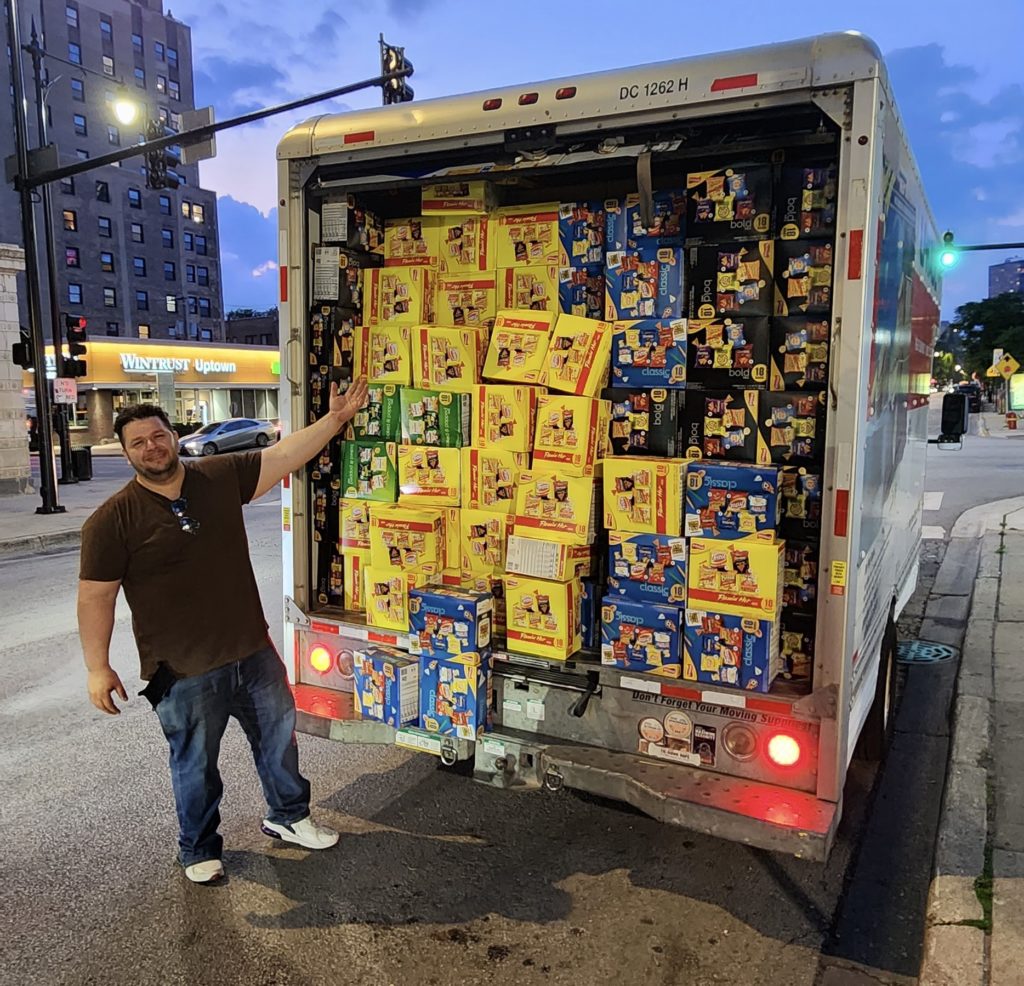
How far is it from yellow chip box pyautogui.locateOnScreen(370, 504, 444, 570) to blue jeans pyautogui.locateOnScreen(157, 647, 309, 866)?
2.12 feet

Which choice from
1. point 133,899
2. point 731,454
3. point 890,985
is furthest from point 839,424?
point 133,899

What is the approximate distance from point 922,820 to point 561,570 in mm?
2232

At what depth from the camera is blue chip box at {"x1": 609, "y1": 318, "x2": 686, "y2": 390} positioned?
366 cm

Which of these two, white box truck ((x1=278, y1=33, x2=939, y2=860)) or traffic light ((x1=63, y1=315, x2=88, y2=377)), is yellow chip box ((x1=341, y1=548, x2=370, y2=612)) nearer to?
A: white box truck ((x1=278, y1=33, x2=939, y2=860))

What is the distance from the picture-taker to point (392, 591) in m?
3.90

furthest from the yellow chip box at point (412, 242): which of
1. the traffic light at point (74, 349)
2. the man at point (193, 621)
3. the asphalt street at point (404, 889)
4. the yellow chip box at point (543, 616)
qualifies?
the traffic light at point (74, 349)

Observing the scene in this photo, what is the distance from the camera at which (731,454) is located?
3621mm

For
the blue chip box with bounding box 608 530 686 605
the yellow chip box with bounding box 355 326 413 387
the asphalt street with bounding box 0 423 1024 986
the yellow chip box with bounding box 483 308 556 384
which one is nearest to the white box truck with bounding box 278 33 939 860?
the yellow chip box with bounding box 355 326 413 387

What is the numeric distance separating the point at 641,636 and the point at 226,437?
91.7ft

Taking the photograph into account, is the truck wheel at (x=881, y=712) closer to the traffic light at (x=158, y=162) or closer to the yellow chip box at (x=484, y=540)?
the yellow chip box at (x=484, y=540)

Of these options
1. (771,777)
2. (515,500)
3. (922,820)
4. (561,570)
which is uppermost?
(515,500)

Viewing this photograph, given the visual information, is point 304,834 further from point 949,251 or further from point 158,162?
point 949,251

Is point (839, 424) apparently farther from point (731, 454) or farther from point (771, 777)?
point (771, 777)

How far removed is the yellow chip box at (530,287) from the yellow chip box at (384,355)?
51 centimetres
